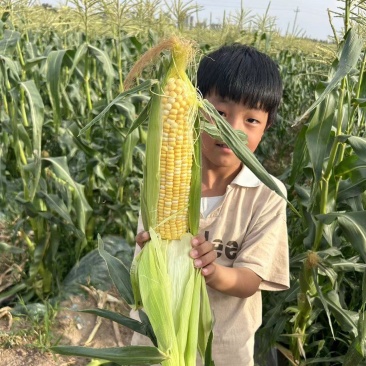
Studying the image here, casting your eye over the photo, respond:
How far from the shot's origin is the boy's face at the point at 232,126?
163 cm

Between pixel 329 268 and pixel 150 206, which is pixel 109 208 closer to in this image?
pixel 329 268

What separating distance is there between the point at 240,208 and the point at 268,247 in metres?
0.17

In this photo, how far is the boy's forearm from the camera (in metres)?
1.42

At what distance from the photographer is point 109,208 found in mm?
3658

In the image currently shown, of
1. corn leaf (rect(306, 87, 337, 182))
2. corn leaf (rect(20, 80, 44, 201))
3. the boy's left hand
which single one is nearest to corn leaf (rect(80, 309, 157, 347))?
the boy's left hand

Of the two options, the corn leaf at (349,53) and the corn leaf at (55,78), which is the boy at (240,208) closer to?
the corn leaf at (349,53)

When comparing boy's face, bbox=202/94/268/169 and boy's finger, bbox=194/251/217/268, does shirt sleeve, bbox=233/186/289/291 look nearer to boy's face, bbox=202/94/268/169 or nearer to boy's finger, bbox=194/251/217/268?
boy's face, bbox=202/94/268/169

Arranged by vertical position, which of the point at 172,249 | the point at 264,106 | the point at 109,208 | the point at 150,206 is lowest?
the point at 109,208

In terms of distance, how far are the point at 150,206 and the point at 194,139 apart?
0.20 metres

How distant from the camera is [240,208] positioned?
5.56 feet

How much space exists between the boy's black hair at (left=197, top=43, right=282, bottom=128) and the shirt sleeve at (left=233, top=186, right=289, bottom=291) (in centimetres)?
34

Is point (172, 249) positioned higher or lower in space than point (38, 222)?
higher

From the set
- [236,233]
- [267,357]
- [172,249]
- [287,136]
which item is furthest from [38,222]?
[287,136]

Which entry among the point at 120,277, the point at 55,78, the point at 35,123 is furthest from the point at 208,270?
the point at 55,78
